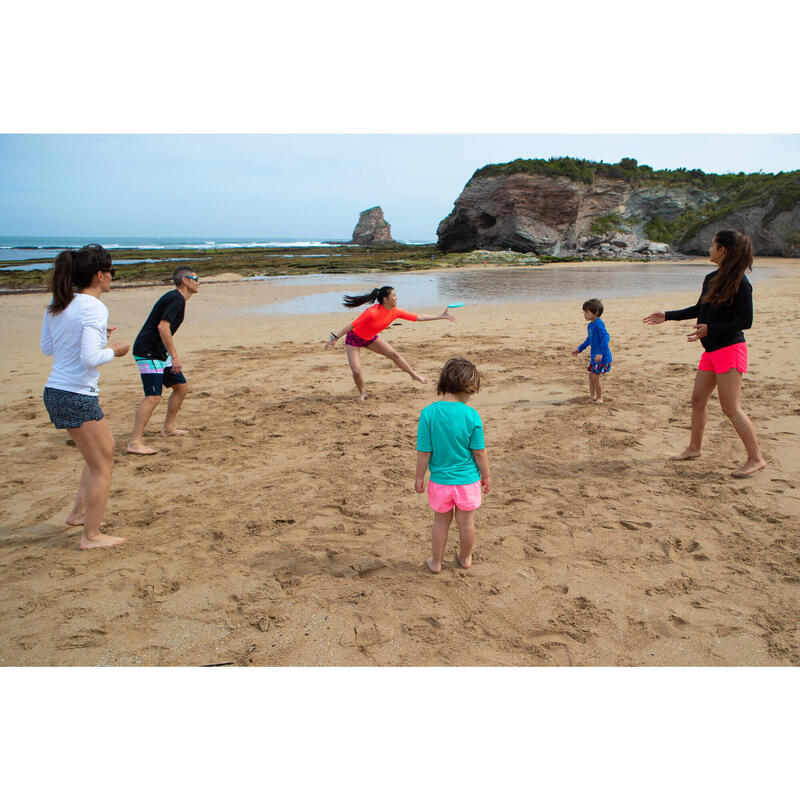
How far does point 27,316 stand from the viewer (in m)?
15.5

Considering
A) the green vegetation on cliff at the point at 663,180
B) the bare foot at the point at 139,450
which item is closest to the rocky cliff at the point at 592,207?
the green vegetation on cliff at the point at 663,180

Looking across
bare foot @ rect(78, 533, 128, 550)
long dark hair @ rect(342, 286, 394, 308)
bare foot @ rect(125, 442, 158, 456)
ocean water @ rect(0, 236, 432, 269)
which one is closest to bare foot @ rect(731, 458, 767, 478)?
long dark hair @ rect(342, 286, 394, 308)

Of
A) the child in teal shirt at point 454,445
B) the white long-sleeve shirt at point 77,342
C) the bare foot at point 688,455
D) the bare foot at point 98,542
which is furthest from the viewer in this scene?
the bare foot at point 688,455

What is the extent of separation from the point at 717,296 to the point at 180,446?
498 centimetres

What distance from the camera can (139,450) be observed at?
5.34m

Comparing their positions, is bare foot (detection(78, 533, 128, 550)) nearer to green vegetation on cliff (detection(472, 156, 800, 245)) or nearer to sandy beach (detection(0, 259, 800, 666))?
sandy beach (detection(0, 259, 800, 666))

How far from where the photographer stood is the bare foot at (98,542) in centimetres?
369

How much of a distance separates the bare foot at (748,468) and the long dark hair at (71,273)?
4.80 meters

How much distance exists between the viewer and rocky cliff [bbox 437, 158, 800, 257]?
164ft

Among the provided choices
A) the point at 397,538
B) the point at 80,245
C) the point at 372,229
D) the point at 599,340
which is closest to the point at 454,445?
the point at 397,538

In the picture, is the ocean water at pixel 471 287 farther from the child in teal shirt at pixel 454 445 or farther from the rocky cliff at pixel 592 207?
the rocky cliff at pixel 592 207

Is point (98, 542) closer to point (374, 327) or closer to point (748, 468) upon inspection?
point (374, 327)

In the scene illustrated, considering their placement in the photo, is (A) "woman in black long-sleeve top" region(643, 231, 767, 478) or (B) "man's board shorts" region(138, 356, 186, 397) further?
(B) "man's board shorts" region(138, 356, 186, 397)

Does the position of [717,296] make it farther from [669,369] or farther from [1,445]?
[1,445]
